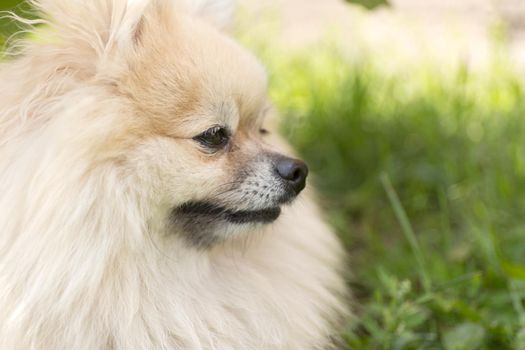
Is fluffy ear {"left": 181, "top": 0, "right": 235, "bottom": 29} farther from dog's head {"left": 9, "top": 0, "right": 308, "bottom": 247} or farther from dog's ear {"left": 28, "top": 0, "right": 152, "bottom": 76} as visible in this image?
dog's ear {"left": 28, "top": 0, "right": 152, "bottom": 76}

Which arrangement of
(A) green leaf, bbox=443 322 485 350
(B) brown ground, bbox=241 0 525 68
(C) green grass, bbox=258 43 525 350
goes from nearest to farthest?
1. (A) green leaf, bbox=443 322 485 350
2. (C) green grass, bbox=258 43 525 350
3. (B) brown ground, bbox=241 0 525 68

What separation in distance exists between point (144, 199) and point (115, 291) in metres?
0.25

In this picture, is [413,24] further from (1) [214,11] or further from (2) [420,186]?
(1) [214,11]

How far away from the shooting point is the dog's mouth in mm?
2037

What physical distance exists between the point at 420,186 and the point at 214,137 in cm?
161

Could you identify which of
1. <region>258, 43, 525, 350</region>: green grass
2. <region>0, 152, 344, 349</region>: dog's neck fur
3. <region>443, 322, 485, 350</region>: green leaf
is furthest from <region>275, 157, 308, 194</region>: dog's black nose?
<region>443, 322, 485, 350</region>: green leaf

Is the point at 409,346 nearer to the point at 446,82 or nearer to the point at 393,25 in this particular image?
the point at 446,82

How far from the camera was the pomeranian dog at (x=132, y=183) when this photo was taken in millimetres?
1908

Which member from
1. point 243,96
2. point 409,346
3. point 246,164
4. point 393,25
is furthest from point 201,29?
point 393,25

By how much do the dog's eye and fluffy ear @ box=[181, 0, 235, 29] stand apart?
481mm

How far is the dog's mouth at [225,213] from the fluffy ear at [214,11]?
2.14 feet

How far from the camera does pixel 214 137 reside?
2.05 meters

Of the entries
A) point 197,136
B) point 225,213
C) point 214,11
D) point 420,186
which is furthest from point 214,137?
point 420,186

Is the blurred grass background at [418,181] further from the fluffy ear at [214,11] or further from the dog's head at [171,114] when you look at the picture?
the fluffy ear at [214,11]
